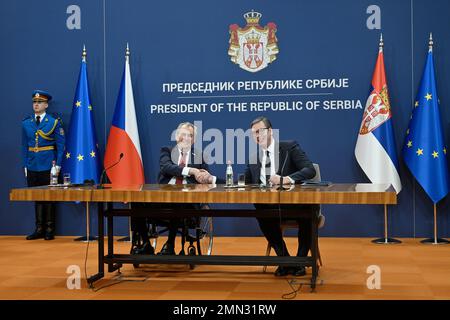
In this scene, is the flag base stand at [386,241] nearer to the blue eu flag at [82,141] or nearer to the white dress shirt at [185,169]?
the white dress shirt at [185,169]

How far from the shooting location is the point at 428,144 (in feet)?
21.0

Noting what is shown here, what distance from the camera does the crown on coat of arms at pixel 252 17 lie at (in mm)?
7059

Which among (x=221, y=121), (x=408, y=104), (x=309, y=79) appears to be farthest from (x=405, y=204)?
(x=221, y=121)

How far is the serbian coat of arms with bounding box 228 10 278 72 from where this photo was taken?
703cm

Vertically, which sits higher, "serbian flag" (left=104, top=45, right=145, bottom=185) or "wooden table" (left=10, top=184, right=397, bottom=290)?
"serbian flag" (left=104, top=45, right=145, bottom=185)

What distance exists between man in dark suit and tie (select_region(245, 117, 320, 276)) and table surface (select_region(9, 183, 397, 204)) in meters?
0.41

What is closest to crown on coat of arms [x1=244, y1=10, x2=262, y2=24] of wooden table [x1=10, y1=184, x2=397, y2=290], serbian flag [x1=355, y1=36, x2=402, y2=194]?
serbian flag [x1=355, y1=36, x2=402, y2=194]

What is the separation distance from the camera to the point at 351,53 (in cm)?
686

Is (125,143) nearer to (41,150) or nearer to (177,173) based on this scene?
(41,150)

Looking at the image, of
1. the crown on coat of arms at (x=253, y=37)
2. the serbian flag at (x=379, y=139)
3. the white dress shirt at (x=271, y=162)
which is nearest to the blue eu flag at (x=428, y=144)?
the serbian flag at (x=379, y=139)

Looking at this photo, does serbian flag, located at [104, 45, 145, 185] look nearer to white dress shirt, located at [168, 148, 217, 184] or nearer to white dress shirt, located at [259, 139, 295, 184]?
white dress shirt, located at [168, 148, 217, 184]

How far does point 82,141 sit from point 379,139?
3294mm

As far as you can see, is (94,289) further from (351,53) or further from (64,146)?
(351,53)

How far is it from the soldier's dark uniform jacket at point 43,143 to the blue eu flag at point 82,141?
0.13 metres
